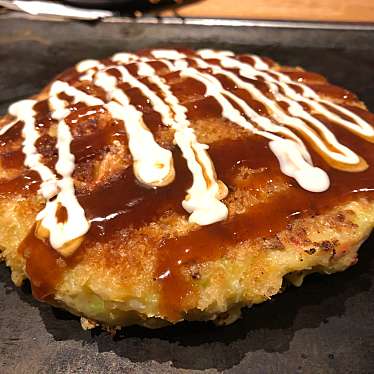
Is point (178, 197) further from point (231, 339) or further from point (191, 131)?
point (231, 339)

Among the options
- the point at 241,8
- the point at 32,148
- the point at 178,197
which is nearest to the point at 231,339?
the point at 178,197

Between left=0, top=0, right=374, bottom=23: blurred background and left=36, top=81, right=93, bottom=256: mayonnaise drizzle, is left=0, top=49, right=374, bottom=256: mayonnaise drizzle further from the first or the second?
left=0, top=0, right=374, bottom=23: blurred background

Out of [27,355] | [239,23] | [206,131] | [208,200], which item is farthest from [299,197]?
[239,23]

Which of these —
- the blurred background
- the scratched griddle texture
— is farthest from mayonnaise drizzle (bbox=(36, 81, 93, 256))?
the blurred background

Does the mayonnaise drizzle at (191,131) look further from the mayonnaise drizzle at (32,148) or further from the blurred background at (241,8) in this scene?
the blurred background at (241,8)

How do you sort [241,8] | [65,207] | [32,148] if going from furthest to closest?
[241,8] → [32,148] → [65,207]

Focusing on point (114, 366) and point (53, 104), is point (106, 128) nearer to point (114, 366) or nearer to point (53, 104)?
point (53, 104)

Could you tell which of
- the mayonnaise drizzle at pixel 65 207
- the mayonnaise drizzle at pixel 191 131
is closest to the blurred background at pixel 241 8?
the mayonnaise drizzle at pixel 191 131
